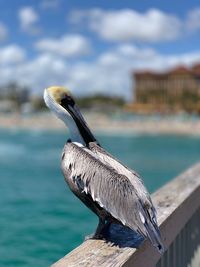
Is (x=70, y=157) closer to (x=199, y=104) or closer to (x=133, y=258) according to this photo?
(x=133, y=258)

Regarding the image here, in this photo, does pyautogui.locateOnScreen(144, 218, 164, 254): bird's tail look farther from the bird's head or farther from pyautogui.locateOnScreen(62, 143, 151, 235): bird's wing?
the bird's head

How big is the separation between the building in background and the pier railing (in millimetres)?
117574

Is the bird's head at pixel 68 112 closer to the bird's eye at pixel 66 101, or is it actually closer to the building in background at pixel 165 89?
the bird's eye at pixel 66 101

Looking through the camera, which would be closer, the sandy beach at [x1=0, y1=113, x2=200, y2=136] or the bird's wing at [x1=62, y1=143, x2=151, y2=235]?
the bird's wing at [x1=62, y1=143, x2=151, y2=235]

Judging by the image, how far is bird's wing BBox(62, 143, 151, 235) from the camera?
7.58ft

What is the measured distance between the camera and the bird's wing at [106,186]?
91.0 inches

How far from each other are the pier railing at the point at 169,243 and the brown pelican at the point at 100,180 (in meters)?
0.13

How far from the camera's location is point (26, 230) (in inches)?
313

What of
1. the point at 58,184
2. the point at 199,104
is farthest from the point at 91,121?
the point at 58,184

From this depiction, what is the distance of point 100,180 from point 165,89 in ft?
467

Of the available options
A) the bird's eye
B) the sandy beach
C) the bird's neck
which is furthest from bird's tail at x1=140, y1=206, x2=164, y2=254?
the sandy beach

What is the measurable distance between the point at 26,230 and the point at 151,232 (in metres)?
5.90

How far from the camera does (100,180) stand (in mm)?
2402

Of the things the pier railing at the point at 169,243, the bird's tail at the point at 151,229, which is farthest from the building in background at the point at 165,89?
the bird's tail at the point at 151,229
